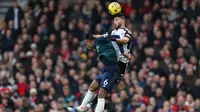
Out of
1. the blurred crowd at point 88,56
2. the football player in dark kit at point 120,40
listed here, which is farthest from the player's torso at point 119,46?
the blurred crowd at point 88,56

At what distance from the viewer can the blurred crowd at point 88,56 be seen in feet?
90.3

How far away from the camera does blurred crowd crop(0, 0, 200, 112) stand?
1084 inches

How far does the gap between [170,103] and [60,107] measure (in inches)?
129

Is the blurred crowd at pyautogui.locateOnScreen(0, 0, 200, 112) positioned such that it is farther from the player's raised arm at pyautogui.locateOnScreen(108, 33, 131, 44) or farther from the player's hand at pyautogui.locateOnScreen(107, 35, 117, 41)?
the player's hand at pyautogui.locateOnScreen(107, 35, 117, 41)

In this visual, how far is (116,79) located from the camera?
2150cm

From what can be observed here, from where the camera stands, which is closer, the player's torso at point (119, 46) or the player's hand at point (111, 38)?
the player's hand at point (111, 38)

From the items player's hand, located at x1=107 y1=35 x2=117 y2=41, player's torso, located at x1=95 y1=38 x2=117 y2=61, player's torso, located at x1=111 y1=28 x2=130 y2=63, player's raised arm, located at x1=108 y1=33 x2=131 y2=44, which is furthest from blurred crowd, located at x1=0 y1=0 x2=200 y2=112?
player's hand, located at x1=107 y1=35 x2=117 y2=41

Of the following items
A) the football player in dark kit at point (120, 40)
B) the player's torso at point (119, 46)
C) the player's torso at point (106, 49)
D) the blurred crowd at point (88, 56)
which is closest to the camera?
the football player in dark kit at point (120, 40)

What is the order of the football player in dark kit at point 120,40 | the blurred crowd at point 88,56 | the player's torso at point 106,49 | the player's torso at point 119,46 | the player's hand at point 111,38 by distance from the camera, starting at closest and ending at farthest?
the player's hand at point 111,38
the football player in dark kit at point 120,40
the player's torso at point 119,46
the player's torso at point 106,49
the blurred crowd at point 88,56

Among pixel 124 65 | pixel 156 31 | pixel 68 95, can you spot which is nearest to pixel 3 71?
pixel 68 95

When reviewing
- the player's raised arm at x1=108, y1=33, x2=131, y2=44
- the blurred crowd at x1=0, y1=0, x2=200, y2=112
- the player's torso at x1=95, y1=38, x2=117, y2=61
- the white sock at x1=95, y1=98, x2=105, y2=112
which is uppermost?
the player's raised arm at x1=108, y1=33, x2=131, y2=44

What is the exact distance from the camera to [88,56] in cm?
2988

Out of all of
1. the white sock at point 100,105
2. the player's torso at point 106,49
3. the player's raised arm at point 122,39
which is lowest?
the white sock at point 100,105

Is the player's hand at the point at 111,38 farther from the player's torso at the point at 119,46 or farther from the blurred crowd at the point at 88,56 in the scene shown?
the blurred crowd at the point at 88,56
